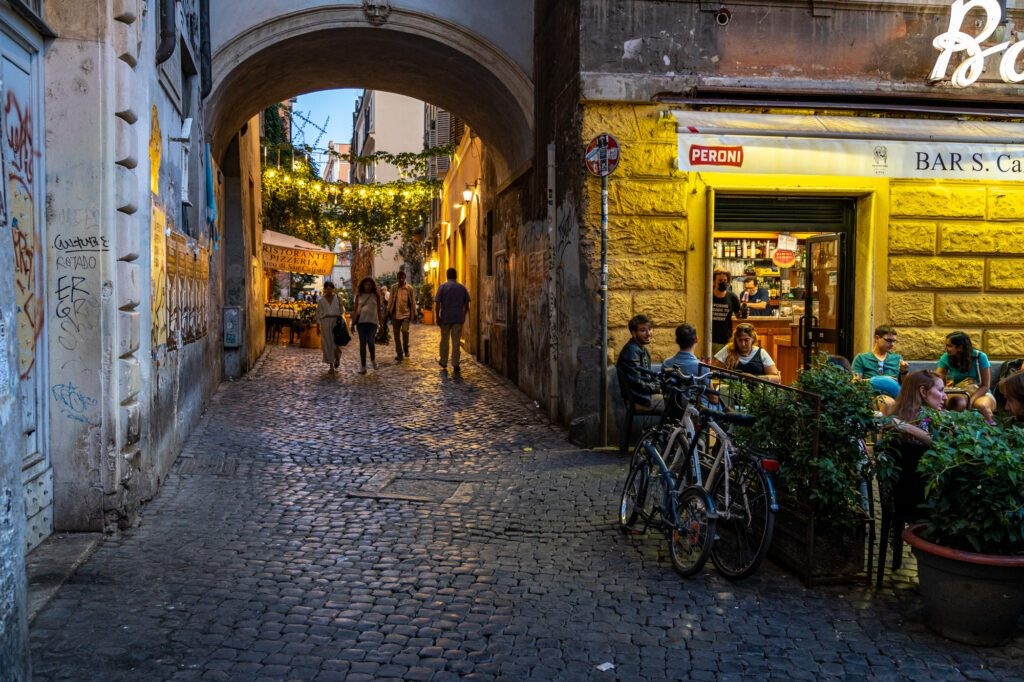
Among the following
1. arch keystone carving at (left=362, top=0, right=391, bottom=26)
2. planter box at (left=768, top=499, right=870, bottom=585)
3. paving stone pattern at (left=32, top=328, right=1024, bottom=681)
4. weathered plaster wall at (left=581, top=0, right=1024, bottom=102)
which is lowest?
paving stone pattern at (left=32, top=328, right=1024, bottom=681)

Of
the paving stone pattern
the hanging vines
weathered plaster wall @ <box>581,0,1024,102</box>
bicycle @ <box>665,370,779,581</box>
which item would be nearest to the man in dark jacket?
the paving stone pattern

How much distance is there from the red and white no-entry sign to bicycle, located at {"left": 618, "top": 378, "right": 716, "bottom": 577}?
332cm

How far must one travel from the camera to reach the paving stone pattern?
3994 millimetres

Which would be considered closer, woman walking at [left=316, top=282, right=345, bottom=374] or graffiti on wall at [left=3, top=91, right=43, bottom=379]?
graffiti on wall at [left=3, top=91, right=43, bottom=379]

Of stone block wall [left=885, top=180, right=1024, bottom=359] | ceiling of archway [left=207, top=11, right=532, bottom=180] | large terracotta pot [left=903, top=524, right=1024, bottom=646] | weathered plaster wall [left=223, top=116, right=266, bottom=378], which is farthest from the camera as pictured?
weathered plaster wall [left=223, top=116, right=266, bottom=378]

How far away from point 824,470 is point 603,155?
4.50m

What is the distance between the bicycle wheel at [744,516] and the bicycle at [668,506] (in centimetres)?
13

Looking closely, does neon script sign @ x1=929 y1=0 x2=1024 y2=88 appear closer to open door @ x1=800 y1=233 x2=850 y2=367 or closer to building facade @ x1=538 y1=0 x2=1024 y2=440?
building facade @ x1=538 y1=0 x2=1024 y2=440

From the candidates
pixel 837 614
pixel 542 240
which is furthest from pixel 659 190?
pixel 837 614

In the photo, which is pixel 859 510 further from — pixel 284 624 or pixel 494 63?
pixel 494 63

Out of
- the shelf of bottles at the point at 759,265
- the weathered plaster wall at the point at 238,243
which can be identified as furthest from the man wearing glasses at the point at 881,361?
the weathered plaster wall at the point at 238,243

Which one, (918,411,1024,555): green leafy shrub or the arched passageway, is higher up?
the arched passageway

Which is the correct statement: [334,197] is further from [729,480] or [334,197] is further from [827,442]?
[827,442]

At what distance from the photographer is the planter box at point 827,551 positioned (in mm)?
5087
